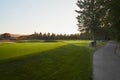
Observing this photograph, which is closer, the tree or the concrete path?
the concrete path

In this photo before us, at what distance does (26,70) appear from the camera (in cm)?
1209

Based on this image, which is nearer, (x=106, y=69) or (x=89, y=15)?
(x=106, y=69)

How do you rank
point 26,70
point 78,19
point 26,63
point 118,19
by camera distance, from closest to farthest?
point 26,70 < point 26,63 < point 118,19 < point 78,19

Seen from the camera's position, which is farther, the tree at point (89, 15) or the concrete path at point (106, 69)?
the tree at point (89, 15)

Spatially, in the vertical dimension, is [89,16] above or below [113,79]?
above

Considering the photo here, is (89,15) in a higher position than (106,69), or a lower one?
higher

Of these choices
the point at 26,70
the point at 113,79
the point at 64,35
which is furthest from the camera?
the point at 64,35

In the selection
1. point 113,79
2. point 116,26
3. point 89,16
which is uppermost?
point 89,16

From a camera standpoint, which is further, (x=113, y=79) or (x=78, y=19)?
(x=78, y=19)

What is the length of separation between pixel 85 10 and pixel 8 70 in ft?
145

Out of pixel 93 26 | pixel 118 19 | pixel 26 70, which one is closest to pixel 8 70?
pixel 26 70

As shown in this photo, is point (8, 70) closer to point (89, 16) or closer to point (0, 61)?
point (0, 61)

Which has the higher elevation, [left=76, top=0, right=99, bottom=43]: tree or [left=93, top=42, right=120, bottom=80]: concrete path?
[left=76, top=0, right=99, bottom=43]: tree

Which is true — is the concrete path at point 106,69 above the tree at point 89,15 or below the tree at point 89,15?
below
